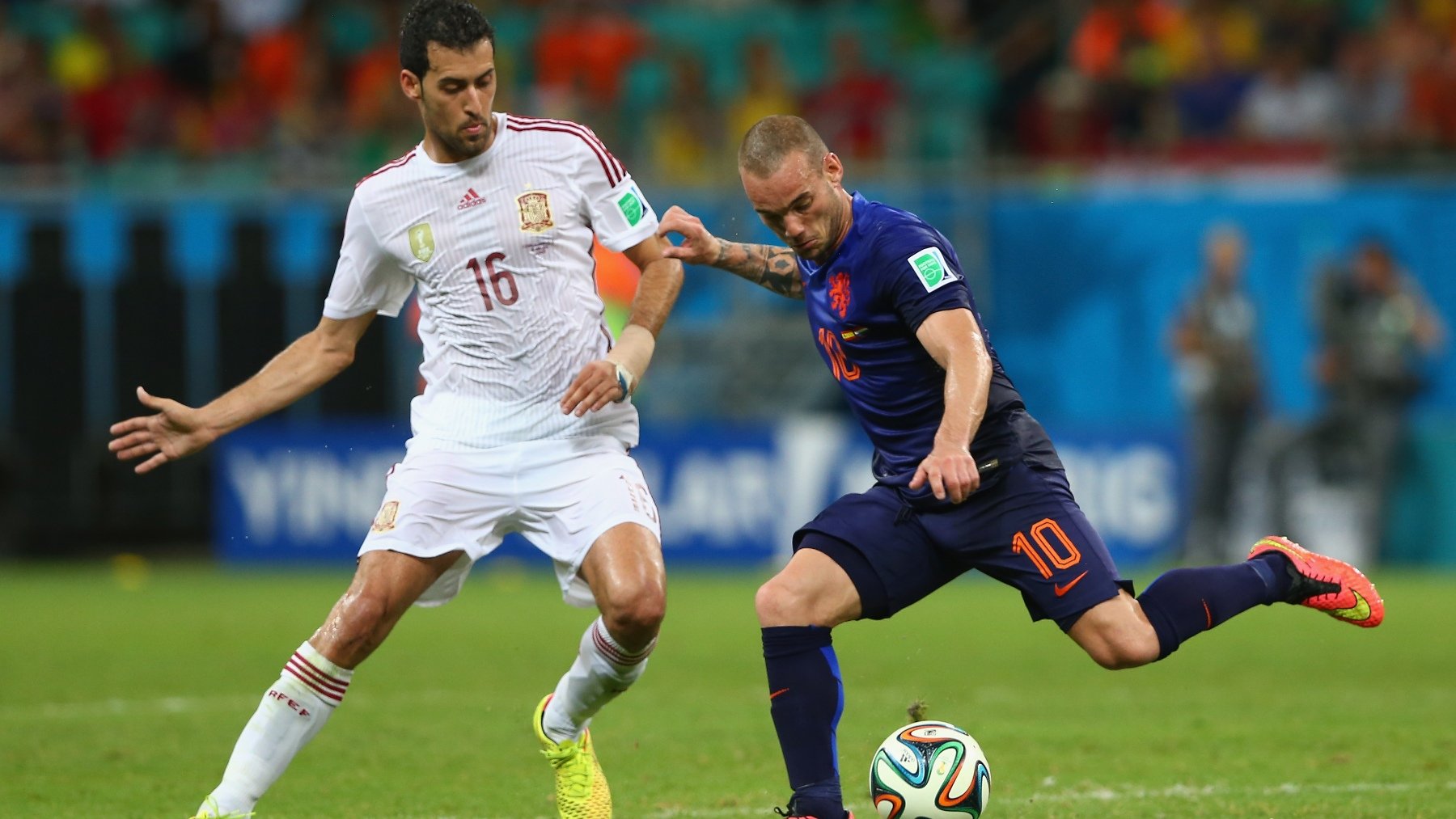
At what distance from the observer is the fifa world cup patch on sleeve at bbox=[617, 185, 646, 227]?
257 inches

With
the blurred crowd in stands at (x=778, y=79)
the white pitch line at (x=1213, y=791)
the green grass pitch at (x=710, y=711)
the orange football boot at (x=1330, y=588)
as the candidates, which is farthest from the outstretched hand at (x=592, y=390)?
the blurred crowd in stands at (x=778, y=79)

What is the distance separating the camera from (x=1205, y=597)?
6.20 m

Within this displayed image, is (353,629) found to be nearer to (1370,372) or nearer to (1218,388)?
(1218,388)

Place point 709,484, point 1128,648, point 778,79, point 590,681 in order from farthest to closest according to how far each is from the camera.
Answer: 1. point 778,79
2. point 709,484
3. point 590,681
4. point 1128,648

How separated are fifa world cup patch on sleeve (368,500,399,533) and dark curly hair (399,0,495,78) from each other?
1.35m

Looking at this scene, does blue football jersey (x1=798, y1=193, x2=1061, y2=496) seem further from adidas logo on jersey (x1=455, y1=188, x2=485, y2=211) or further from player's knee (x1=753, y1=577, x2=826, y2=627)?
adidas logo on jersey (x1=455, y1=188, x2=485, y2=211)

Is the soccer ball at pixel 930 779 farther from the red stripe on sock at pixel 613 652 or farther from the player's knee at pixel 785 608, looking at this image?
the red stripe on sock at pixel 613 652

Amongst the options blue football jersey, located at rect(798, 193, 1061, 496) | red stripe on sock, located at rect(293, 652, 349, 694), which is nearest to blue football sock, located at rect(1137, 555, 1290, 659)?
blue football jersey, located at rect(798, 193, 1061, 496)

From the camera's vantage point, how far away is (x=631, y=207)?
21.5 ft

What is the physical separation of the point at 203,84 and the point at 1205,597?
625 inches

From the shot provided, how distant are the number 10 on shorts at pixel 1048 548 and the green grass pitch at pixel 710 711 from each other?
3.00 ft

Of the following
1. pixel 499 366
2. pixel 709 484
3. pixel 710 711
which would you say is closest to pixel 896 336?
pixel 499 366

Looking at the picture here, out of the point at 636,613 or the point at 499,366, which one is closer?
the point at 636,613

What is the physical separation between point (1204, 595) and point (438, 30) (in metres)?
2.97
